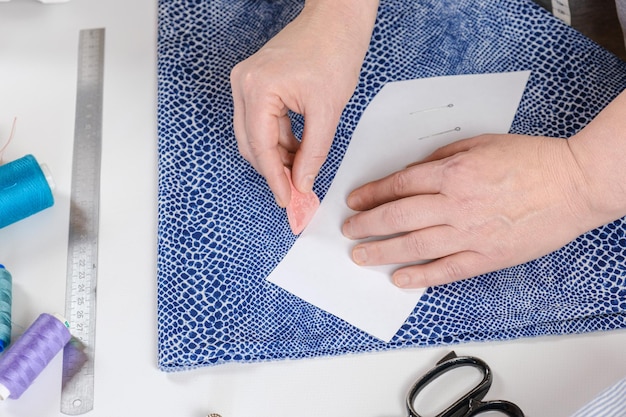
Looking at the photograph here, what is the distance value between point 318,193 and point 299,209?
5 cm

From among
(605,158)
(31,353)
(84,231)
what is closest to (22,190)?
(84,231)

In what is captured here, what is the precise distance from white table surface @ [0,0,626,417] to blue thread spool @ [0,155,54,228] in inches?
1.3

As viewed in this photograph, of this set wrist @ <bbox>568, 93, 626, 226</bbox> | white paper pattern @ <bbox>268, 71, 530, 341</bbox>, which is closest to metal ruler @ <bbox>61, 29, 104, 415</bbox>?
white paper pattern @ <bbox>268, 71, 530, 341</bbox>

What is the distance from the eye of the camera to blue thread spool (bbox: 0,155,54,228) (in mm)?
986

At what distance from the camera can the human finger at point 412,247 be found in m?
0.95

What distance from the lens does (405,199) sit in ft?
3.17

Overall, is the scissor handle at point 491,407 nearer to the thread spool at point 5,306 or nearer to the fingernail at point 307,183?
the fingernail at point 307,183

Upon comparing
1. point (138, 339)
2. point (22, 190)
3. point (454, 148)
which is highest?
point (454, 148)

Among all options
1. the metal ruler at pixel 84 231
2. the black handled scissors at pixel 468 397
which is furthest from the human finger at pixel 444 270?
the metal ruler at pixel 84 231

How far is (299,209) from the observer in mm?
1012

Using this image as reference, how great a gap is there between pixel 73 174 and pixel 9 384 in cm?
34

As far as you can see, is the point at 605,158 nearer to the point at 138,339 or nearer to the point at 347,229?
the point at 347,229

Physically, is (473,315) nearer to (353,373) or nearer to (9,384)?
(353,373)

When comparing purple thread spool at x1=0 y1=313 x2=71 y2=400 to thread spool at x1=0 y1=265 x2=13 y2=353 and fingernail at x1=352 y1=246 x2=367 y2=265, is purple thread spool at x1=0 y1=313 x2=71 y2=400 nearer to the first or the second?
thread spool at x1=0 y1=265 x2=13 y2=353
